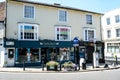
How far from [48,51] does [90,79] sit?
15.0 meters

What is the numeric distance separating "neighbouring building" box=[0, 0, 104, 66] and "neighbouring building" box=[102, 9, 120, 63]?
521 inches

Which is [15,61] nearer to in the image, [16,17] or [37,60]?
[37,60]

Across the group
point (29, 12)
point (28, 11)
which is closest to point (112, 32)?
point (29, 12)

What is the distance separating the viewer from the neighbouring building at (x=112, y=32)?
1890 inches

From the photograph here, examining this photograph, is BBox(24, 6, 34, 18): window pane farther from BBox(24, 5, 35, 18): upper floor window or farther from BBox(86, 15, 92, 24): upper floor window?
BBox(86, 15, 92, 24): upper floor window

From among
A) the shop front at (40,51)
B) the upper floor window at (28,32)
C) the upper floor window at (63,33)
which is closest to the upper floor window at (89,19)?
the shop front at (40,51)

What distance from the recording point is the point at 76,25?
3366cm

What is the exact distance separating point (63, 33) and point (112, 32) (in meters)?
21.2

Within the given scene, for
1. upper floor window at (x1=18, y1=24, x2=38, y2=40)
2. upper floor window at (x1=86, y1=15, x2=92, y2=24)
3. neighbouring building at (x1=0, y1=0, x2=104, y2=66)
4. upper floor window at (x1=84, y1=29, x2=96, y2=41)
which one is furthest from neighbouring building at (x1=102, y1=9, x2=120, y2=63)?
upper floor window at (x1=18, y1=24, x2=38, y2=40)

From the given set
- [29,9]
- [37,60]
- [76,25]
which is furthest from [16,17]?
[76,25]

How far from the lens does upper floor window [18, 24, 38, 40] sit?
91.6 ft

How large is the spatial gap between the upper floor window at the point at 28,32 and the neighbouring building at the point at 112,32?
73.0 feet

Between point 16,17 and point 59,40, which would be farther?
point 59,40

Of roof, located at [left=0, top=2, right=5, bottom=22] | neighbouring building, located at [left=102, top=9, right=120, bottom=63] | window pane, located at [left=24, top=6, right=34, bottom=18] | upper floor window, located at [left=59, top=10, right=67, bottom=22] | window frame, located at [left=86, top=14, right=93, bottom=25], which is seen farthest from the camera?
neighbouring building, located at [left=102, top=9, right=120, bottom=63]
